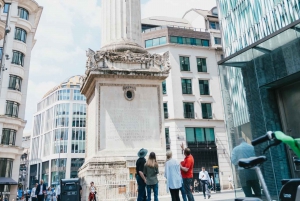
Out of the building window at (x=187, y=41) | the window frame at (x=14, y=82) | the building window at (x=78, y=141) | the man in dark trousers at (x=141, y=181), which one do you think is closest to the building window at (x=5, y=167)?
the window frame at (x=14, y=82)

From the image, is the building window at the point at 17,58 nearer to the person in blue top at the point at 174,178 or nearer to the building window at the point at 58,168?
the building window at the point at 58,168

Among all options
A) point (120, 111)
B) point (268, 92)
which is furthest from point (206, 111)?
point (268, 92)

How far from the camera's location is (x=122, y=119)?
15.1 metres

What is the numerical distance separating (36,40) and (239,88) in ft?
146

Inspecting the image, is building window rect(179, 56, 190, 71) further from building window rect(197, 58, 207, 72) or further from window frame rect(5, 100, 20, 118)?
window frame rect(5, 100, 20, 118)

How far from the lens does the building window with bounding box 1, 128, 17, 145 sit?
34062 mm

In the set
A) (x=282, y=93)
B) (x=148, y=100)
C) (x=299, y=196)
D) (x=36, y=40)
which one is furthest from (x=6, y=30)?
(x=36, y=40)

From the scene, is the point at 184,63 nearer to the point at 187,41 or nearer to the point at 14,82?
the point at 187,41

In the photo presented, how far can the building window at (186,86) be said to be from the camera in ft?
130

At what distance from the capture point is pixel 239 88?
42.2 feet

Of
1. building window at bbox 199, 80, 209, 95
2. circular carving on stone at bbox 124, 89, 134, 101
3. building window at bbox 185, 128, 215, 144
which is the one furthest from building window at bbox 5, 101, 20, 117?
circular carving on stone at bbox 124, 89, 134, 101

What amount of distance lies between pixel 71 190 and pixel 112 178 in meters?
2.56

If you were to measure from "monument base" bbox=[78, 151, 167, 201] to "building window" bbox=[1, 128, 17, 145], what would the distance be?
954 inches

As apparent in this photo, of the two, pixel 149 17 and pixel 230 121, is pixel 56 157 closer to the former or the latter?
pixel 149 17
